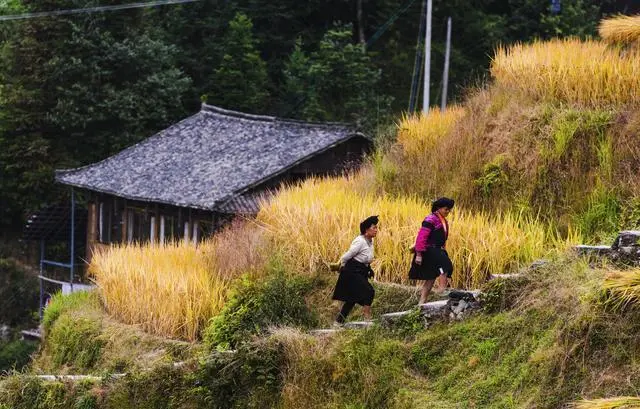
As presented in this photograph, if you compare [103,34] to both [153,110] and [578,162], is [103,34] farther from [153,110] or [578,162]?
[578,162]

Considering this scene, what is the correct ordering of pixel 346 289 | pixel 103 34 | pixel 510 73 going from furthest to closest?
pixel 103 34, pixel 510 73, pixel 346 289

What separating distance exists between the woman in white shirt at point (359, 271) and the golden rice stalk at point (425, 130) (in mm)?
5595

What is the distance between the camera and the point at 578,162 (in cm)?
1684

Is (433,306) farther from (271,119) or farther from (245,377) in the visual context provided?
(271,119)

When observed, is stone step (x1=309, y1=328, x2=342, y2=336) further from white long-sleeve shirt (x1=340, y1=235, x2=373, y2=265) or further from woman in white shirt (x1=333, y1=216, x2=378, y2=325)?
white long-sleeve shirt (x1=340, y1=235, x2=373, y2=265)

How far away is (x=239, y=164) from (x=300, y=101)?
11.1 metres

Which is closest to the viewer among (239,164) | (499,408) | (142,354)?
(499,408)

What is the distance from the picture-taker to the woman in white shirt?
1370 cm

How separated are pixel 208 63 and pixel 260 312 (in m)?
29.0

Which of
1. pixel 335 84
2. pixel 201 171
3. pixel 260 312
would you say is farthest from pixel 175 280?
pixel 335 84

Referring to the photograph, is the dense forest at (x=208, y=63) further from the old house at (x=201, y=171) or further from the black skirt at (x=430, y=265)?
the black skirt at (x=430, y=265)

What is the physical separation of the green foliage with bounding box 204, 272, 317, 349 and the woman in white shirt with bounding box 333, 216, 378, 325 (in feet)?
3.25

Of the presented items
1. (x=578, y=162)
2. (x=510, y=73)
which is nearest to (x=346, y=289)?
(x=578, y=162)

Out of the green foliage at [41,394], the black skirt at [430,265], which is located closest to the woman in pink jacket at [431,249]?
the black skirt at [430,265]
